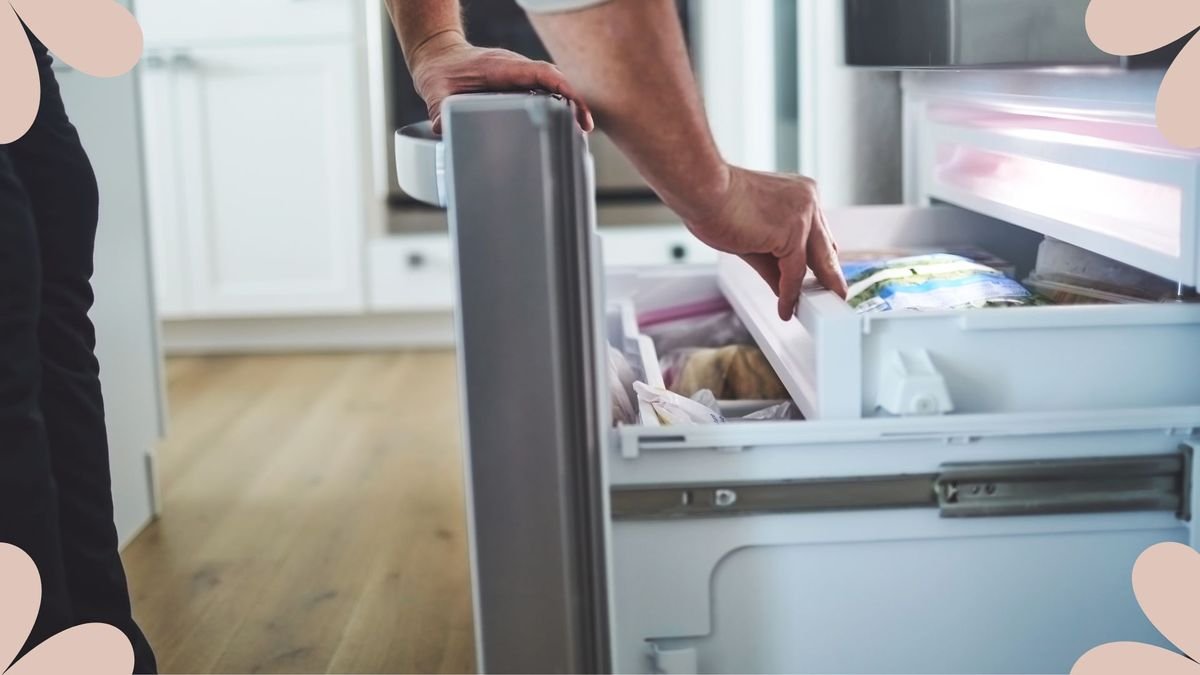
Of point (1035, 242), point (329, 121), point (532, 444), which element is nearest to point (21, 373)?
point (532, 444)

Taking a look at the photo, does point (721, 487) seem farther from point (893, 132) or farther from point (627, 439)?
point (893, 132)

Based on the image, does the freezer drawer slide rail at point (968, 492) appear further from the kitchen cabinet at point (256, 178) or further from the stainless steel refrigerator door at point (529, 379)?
the kitchen cabinet at point (256, 178)

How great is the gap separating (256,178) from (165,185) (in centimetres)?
17

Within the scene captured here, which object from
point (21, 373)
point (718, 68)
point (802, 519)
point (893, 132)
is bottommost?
point (802, 519)

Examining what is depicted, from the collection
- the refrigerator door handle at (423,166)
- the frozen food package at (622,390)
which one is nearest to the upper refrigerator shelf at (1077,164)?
the frozen food package at (622,390)

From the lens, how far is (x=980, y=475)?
0.79m

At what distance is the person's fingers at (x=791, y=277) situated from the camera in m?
0.86

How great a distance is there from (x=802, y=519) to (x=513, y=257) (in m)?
0.27

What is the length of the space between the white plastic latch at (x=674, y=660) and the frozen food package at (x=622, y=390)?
190 mm

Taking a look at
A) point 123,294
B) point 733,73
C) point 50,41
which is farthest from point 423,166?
point 733,73

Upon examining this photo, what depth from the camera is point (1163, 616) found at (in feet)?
2.63

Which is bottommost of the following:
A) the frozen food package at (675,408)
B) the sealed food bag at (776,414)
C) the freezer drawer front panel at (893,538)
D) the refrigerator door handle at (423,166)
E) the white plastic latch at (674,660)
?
the white plastic latch at (674,660)

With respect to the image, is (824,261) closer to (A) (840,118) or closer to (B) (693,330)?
(B) (693,330)

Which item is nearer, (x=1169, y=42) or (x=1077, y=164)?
(x=1169, y=42)
